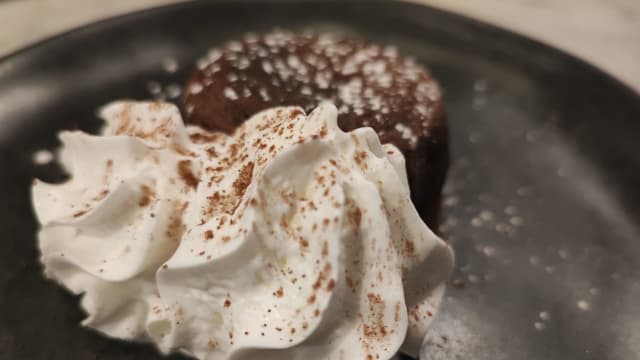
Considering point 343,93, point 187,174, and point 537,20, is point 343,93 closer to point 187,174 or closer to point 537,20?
point 187,174

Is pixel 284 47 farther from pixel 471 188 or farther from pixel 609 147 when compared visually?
pixel 609 147

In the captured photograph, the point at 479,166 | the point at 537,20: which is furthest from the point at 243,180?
the point at 537,20

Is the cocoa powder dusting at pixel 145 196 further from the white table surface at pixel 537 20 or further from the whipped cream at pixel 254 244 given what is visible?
the white table surface at pixel 537 20

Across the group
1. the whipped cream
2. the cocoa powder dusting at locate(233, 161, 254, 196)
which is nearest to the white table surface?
the whipped cream

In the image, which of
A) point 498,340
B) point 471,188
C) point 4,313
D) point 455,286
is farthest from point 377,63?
point 4,313

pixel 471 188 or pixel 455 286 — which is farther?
pixel 471 188

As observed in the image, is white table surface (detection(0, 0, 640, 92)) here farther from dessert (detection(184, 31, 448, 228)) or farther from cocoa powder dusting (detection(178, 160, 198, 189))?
cocoa powder dusting (detection(178, 160, 198, 189))
